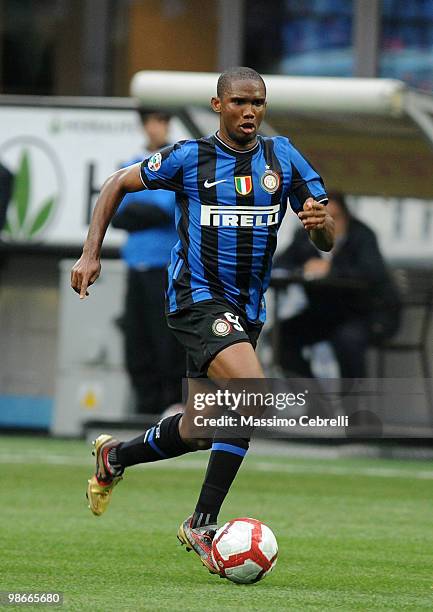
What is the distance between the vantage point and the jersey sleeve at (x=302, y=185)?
6.39m

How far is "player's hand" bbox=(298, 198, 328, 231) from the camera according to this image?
6086 mm

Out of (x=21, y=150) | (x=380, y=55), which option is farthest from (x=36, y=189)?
(x=380, y=55)

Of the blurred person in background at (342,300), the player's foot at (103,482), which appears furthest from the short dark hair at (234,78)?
the blurred person in background at (342,300)

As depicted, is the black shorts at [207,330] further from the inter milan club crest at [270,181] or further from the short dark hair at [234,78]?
the short dark hair at [234,78]

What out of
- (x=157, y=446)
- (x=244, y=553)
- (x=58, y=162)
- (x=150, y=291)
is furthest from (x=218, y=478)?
(x=58, y=162)

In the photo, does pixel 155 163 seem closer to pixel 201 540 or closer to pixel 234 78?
pixel 234 78

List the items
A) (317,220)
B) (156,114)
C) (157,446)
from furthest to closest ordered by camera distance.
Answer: (156,114) → (157,446) → (317,220)

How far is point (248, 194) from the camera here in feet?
20.6

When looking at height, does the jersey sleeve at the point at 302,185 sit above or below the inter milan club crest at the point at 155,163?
below

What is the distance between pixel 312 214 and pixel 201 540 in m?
1.29

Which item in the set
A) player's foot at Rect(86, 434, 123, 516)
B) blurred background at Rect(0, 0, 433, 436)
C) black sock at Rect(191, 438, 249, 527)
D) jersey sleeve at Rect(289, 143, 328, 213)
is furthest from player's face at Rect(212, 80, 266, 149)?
blurred background at Rect(0, 0, 433, 436)

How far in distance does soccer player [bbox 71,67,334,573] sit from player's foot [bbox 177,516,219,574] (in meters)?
0.03

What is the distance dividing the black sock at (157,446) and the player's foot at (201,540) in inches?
18.8

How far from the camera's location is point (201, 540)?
5996 mm
